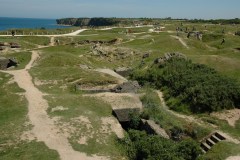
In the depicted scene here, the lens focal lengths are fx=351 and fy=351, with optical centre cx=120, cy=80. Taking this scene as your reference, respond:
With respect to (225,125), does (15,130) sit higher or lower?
higher

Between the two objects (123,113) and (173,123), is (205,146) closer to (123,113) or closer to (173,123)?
(173,123)

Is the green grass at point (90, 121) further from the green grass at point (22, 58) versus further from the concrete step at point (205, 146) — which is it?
the green grass at point (22, 58)

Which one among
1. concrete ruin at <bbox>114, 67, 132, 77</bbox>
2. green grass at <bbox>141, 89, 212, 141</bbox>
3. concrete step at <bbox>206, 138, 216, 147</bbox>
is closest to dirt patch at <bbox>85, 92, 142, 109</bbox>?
green grass at <bbox>141, 89, 212, 141</bbox>

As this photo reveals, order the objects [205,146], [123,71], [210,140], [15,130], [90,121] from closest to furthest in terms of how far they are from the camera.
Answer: [15,130] → [205,146] → [90,121] → [210,140] → [123,71]

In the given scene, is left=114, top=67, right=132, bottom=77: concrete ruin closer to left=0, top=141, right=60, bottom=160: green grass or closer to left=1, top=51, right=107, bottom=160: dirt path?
left=1, top=51, right=107, bottom=160: dirt path

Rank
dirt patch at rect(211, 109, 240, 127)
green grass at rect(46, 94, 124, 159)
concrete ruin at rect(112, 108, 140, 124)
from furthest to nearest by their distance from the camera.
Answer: dirt patch at rect(211, 109, 240, 127), concrete ruin at rect(112, 108, 140, 124), green grass at rect(46, 94, 124, 159)

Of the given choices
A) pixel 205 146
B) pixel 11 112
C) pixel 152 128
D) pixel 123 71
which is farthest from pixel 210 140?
pixel 123 71

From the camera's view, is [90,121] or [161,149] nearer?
[161,149]
